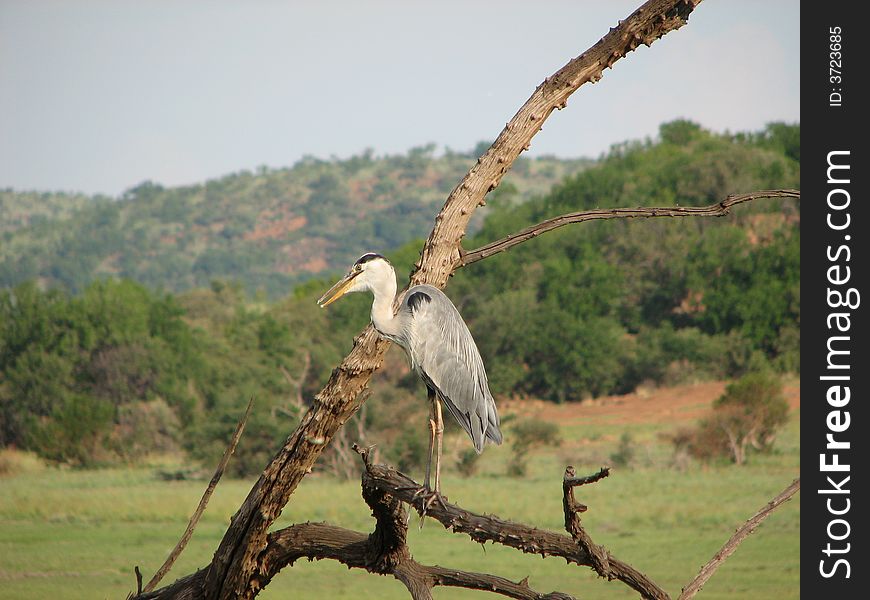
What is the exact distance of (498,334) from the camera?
3031 cm

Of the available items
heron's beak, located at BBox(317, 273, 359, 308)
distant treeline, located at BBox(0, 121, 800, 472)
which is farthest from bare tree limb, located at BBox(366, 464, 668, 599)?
distant treeline, located at BBox(0, 121, 800, 472)

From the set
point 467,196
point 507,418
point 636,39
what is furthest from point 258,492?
point 507,418

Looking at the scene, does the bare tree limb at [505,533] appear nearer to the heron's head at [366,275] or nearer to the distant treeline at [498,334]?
the heron's head at [366,275]

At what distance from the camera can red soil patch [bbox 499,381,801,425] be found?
27.5 meters

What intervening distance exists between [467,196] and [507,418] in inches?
839

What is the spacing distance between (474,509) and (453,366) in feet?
42.1

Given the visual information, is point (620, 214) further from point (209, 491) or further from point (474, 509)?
point (474, 509)

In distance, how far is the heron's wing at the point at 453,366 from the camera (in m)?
5.36

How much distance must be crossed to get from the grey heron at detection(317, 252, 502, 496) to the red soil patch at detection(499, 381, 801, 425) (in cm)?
2185

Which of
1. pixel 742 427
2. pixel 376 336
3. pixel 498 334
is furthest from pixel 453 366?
pixel 498 334
